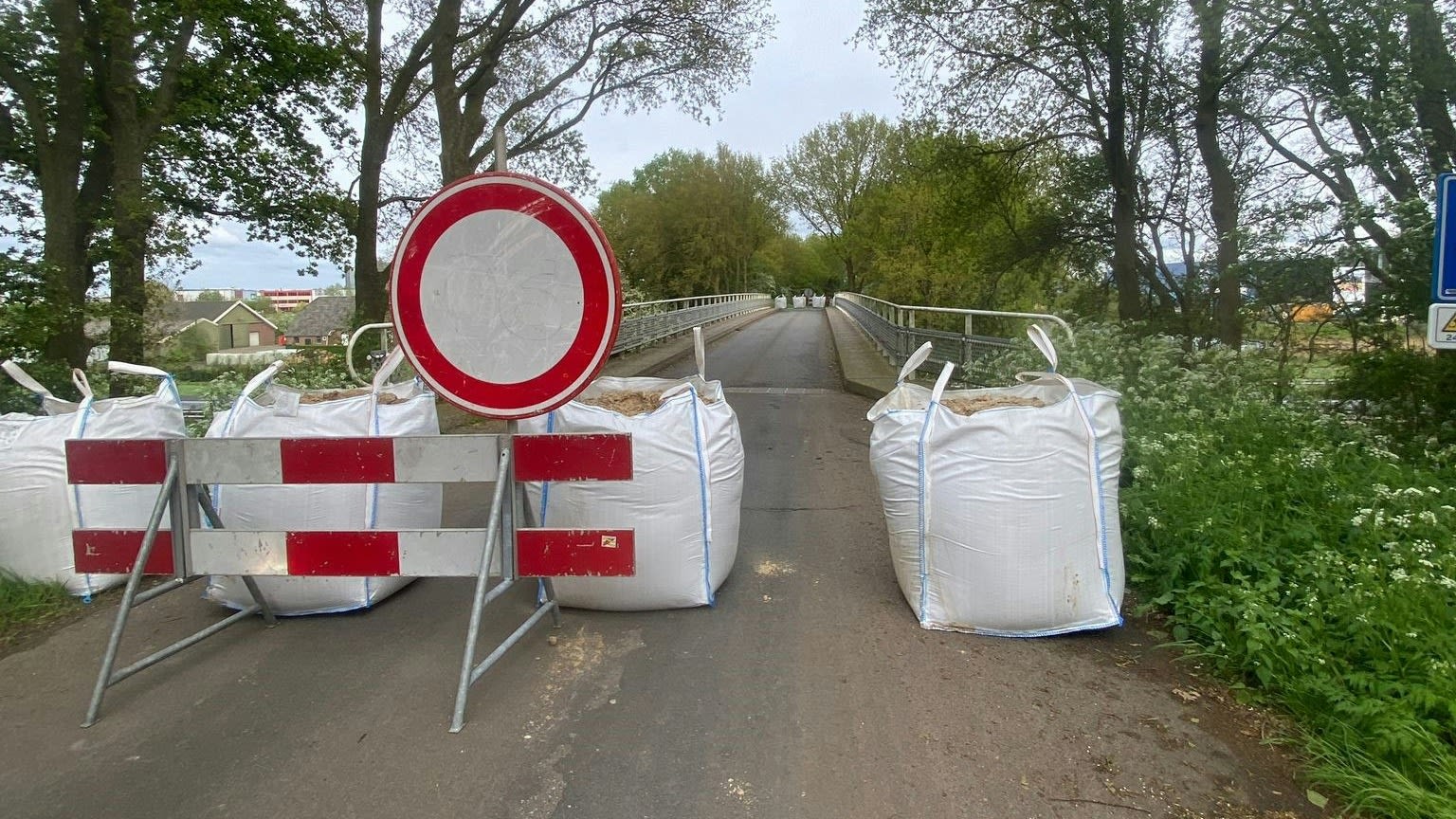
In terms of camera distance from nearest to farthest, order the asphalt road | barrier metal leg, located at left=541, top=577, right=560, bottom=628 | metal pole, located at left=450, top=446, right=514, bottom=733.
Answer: the asphalt road, metal pole, located at left=450, top=446, right=514, bottom=733, barrier metal leg, located at left=541, top=577, right=560, bottom=628

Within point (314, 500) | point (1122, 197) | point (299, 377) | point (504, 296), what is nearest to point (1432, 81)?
point (1122, 197)

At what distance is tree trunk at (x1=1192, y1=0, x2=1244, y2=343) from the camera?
353 inches

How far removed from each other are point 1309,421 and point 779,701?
428cm

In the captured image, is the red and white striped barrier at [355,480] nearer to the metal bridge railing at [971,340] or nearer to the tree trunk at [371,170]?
the metal bridge railing at [971,340]

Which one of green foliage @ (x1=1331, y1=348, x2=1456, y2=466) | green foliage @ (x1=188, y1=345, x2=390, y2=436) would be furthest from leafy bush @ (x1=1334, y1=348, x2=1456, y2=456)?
green foliage @ (x1=188, y1=345, x2=390, y2=436)

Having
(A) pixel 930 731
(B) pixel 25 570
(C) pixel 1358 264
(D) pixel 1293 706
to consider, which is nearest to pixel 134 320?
(B) pixel 25 570

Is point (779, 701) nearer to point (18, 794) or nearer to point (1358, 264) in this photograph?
point (18, 794)

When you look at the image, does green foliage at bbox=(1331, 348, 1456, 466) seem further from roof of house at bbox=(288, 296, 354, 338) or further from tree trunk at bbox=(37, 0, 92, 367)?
roof of house at bbox=(288, 296, 354, 338)

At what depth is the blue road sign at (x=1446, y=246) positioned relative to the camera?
3.53 meters

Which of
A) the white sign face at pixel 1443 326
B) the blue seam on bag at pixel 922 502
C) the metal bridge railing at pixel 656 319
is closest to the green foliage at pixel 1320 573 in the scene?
the white sign face at pixel 1443 326

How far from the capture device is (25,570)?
14.1 ft

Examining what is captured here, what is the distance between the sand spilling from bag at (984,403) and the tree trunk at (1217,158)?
5.73 metres

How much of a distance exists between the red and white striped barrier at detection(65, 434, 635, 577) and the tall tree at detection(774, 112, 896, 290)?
43069 millimetres

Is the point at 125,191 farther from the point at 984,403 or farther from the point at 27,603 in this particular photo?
the point at 984,403
